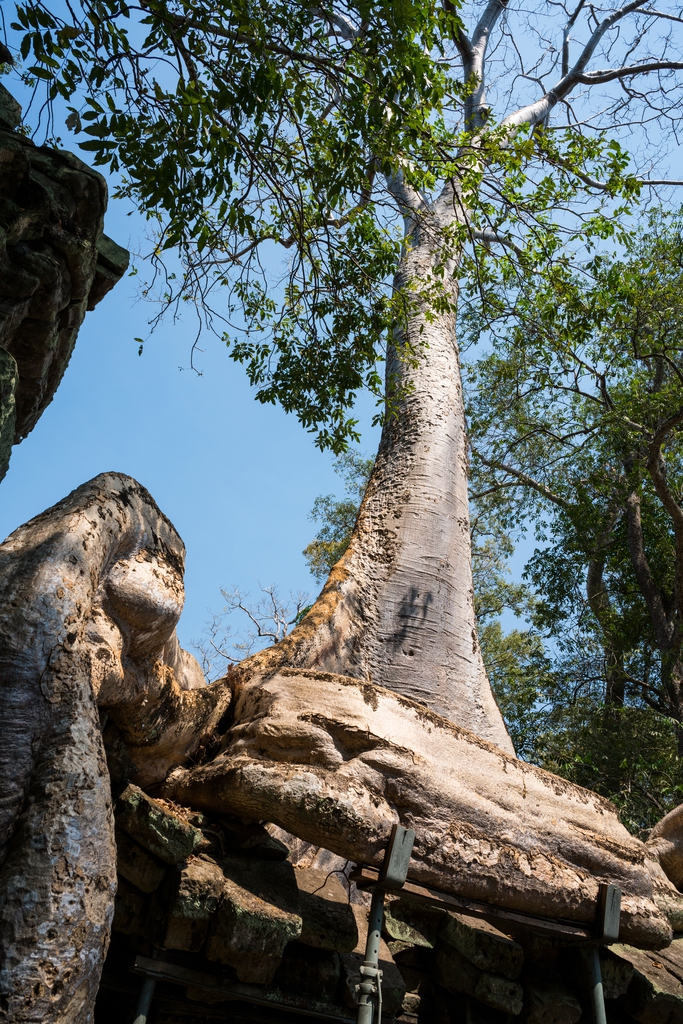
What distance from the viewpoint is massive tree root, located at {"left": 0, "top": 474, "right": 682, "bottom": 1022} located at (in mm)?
1864

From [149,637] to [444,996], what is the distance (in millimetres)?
1928

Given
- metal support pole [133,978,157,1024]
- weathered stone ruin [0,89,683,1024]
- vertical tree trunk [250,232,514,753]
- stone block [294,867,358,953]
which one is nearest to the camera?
weathered stone ruin [0,89,683,1024]

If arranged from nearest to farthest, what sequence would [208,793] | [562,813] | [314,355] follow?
[208,793]
[562,813]
[314,355]

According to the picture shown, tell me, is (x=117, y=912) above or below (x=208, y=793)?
below

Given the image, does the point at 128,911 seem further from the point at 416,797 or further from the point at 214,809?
the point at 416,797

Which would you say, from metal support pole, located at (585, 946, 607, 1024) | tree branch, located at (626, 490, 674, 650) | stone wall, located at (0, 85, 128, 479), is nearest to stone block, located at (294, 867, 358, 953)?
metal support pole, located at (585, 946, 607, 1024)

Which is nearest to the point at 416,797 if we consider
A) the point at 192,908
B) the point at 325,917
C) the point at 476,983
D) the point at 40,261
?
the point at 325,917

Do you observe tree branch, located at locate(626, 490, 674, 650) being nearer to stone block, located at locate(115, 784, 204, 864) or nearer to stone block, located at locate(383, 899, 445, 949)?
stone block, located at locate(383, 899, 445, 949)

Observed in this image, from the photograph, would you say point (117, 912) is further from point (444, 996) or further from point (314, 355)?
point (314, 355)

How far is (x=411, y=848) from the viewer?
2.51 m

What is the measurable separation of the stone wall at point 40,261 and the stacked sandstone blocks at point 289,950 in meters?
1.40

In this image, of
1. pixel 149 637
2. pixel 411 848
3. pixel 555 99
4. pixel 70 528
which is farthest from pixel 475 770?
pixel 555 99

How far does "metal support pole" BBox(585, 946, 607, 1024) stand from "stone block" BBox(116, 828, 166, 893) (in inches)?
68.5

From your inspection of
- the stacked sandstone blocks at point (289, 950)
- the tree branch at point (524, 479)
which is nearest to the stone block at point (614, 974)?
the stacked sandstone blocks at point (289, 950)
